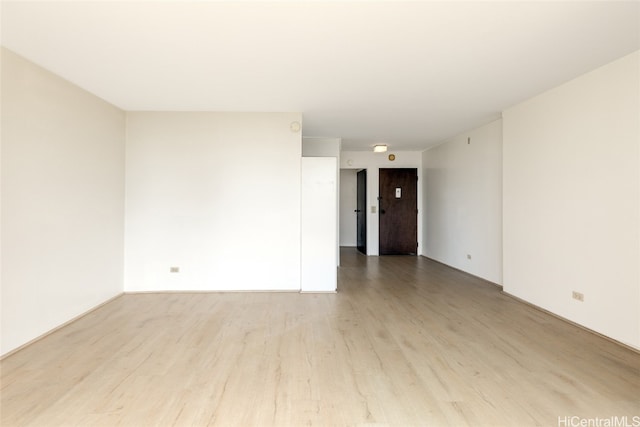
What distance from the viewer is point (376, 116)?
4547mm

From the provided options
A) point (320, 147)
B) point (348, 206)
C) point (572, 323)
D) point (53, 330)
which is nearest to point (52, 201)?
point (53, 330)

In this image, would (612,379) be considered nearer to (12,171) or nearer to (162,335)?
(162,335)

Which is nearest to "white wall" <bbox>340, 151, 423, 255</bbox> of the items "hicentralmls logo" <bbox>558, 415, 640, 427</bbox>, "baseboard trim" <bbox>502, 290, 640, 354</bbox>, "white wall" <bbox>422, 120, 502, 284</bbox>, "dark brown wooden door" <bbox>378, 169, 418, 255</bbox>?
"dark brown wooden door" <bbox>378, 169, 418, 255</bbox>

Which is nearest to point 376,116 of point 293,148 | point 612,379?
point 293,148

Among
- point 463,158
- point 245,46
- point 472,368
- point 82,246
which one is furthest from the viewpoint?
point 463,158

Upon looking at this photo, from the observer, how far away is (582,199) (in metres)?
3.13

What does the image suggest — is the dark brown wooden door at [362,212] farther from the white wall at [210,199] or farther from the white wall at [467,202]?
the white wall at [210,199]

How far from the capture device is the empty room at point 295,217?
6.74ft

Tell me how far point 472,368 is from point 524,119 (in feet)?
10.3

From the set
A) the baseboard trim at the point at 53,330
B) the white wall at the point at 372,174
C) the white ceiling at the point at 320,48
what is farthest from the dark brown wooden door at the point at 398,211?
the baseboard trim at the point at 53,330

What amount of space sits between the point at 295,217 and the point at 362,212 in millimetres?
3829

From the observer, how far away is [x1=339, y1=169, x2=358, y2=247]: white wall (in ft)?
29.9

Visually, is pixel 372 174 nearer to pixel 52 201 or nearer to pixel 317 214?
pixel 317 214

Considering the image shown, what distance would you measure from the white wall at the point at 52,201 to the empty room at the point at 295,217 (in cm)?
2
